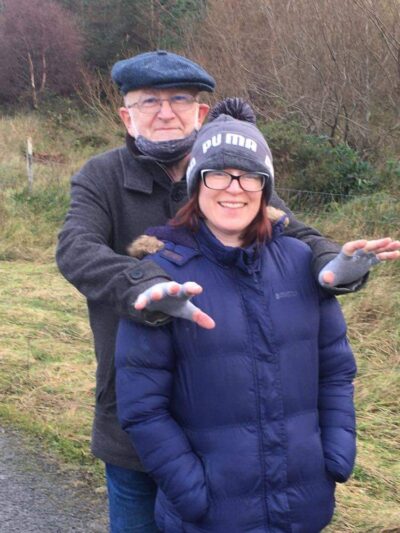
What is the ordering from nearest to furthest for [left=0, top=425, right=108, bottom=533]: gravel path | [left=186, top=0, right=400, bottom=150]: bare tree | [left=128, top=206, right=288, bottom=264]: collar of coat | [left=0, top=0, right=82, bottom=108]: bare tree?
[left=128, top=206, right=288, bottom=264]: collar of coat
[left=0, top=425, right=108, bottom=533]: gravel path
[left=186, top=0, right=400, bottom=150]: bare tree
[left=0, top=0, right=82, bottom=108]: bare tree

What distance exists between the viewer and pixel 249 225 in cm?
187

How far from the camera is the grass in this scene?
3.59 m

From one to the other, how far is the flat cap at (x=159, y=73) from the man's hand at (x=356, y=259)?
65 cm

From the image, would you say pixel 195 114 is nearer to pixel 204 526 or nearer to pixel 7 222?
pixel 204 526

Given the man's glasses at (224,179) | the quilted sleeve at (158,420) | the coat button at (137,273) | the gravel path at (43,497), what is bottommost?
the gravel path at (43,497)

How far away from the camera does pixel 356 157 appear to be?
904 centimetres

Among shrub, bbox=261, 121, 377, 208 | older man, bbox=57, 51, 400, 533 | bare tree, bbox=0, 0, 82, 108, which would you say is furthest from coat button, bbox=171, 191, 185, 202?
bare tree, bbox=0, 0, 82, 108

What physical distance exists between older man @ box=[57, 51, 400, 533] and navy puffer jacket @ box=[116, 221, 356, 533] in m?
0.19

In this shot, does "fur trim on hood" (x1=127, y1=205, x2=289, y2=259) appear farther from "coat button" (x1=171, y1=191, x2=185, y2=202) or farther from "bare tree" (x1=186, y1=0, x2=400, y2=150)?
"bare tree" (x1=186, y1=0, x2=400, y2=150)

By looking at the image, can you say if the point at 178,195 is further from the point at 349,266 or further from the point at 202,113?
the point at 349,266

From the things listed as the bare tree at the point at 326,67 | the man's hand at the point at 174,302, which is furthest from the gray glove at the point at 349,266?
the bare tree at the point at 326,67

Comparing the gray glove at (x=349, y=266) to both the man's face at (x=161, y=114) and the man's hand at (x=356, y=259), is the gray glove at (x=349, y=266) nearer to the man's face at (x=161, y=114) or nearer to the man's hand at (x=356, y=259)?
the man's hand at (x=356, y=259)

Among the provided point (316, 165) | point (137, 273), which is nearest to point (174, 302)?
point (137, 273)

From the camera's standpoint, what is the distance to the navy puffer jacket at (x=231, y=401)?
177cm
